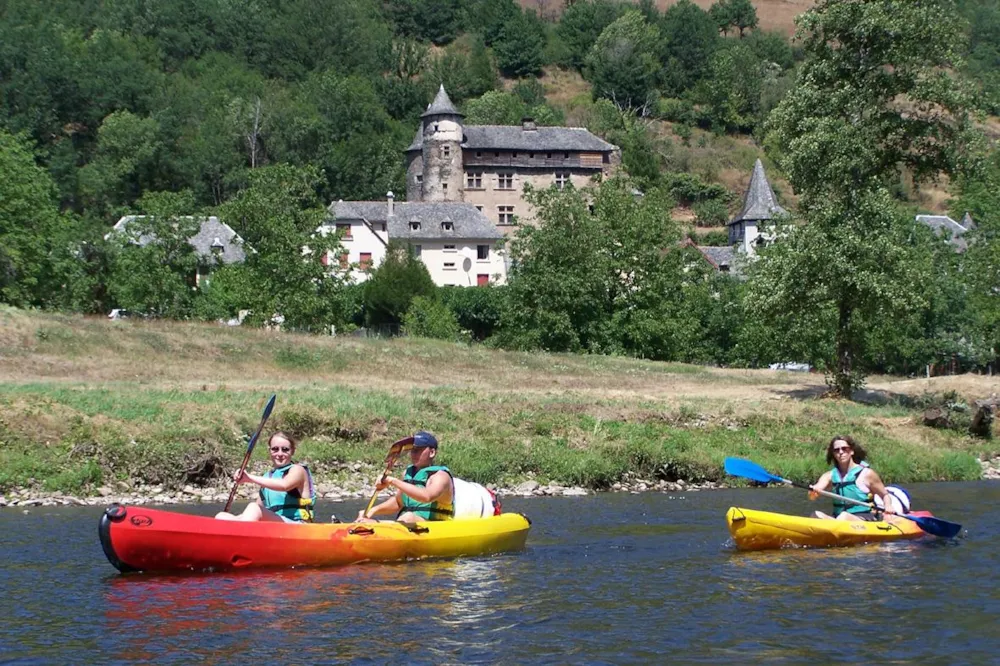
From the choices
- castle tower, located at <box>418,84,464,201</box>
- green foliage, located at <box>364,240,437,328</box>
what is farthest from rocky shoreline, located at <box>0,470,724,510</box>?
castle tower, located at <box>418,84,464,201</box>

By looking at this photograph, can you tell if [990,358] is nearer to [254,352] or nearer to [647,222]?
[647,222]

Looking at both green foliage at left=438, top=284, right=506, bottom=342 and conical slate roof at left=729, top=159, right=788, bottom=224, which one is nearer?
green foliage at left=438, top=284, right=506, bottom=342

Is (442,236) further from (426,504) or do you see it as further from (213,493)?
(426,504)

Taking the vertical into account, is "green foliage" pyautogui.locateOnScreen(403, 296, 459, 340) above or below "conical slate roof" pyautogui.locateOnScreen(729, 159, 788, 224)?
below

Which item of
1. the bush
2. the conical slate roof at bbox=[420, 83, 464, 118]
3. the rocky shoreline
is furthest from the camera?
the bush

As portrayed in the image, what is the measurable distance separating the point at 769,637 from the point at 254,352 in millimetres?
34477

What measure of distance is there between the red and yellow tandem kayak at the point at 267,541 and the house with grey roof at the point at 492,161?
89558mm

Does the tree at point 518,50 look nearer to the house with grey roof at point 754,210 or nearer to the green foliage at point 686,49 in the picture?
the green foliage at point 686,49

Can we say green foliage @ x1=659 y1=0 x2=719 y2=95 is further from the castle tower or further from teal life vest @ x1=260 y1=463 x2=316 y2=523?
teal life vest @ x1=260 y1=463 x2=316 y2=523

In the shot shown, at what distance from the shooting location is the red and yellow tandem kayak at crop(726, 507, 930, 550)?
18969mm

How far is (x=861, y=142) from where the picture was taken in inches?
1507

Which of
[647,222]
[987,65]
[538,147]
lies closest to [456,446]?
[647,222]

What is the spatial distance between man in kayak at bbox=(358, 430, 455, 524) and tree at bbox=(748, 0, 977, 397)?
2210cm

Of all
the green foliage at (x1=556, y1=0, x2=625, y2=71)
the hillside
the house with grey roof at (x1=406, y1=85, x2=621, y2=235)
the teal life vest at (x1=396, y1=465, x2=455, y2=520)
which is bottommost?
→ the teal life vest at (x1=396, y1=465, x2=455, y2=520)
